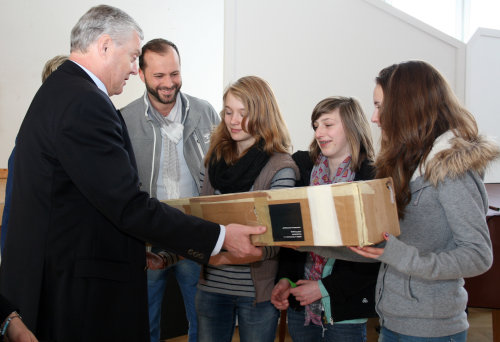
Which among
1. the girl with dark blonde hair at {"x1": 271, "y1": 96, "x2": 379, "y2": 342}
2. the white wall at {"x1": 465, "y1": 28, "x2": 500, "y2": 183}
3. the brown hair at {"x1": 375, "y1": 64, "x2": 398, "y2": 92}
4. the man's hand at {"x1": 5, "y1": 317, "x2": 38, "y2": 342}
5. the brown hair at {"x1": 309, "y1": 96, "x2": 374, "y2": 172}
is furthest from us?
the white wall at {"x1": 465, "y1": 28, "x2": 500, "y2": 183}

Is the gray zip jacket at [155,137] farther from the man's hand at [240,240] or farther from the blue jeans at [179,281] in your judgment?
the man's hand at [240,240]

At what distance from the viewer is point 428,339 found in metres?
1.24

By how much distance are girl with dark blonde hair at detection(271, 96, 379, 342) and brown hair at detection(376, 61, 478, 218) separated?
0.39 metres

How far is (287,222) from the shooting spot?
123 centimetres

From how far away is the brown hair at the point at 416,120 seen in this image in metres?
1.27

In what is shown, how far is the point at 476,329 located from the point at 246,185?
249 centimetres

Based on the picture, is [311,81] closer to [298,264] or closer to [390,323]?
[298,264]

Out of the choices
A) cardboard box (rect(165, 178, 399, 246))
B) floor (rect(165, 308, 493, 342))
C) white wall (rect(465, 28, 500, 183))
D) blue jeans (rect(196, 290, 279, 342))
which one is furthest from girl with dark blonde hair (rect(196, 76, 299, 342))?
white wall (rect(465, 28, 500, 183))

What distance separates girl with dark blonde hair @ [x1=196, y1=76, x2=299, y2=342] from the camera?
1636 millimetres

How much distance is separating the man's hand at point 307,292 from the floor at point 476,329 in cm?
154

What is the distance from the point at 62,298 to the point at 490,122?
10.6 feet

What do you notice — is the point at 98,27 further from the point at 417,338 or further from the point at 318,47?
the point at 318,47

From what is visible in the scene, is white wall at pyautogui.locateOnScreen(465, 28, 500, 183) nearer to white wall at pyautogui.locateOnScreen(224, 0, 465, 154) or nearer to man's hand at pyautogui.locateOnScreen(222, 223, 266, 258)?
white wall at pyautogui.locateOnScreen(224, 0, 465, 154)

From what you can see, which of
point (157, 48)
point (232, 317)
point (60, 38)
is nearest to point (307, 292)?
point (232, 317)
